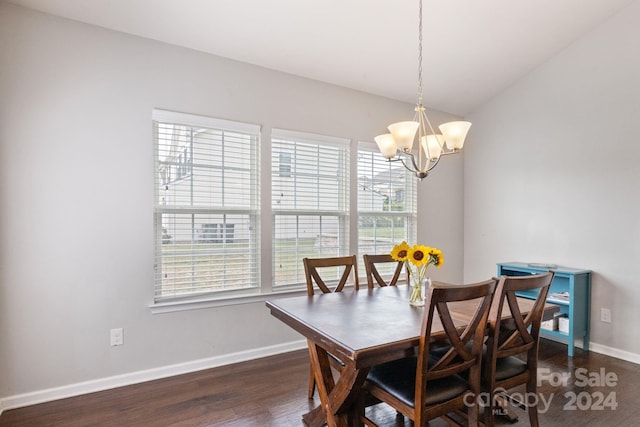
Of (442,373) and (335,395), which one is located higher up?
(442,373)

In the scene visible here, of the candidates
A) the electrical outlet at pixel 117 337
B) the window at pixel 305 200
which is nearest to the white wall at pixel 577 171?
the window at pixel 305 200

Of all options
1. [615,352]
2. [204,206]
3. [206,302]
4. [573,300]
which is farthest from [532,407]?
[204,206]

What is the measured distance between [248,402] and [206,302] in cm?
91

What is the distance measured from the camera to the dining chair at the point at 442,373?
5.34 ft

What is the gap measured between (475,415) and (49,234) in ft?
9.42

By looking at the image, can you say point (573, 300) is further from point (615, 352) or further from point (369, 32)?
point (369, 32)

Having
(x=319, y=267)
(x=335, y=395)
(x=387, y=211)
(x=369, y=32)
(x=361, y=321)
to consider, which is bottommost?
(x=335, y=395)

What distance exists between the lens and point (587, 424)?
2.31 m

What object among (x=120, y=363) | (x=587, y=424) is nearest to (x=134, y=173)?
(x=120, y=363)

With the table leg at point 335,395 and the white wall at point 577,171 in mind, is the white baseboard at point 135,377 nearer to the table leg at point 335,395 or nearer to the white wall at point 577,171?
the table leg at point 335,395

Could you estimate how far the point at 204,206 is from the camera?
3.14 meters

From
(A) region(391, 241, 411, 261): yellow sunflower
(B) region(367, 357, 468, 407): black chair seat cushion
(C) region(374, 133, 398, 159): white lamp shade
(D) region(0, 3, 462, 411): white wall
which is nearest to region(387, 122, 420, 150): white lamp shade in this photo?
(C) region(374, 133, 398, 159): white lamp shade

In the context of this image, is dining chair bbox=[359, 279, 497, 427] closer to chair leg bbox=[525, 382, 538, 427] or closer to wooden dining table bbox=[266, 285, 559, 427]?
wooden dining table bbox=[266, 285, 559, 427]

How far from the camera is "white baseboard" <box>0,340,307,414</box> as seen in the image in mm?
2484
